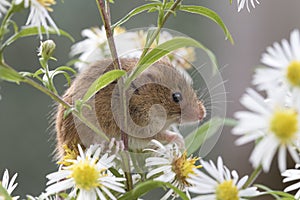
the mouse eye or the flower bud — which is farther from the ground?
the flower bud

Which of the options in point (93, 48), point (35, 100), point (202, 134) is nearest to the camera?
point (202, 134)

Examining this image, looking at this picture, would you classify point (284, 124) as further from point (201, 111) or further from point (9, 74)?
point (201, 111)

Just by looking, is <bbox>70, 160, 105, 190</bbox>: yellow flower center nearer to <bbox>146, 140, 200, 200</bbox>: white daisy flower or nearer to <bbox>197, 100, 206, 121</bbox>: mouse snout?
<bbox>146, 140, 200, 200</bbox>: white daisy flower

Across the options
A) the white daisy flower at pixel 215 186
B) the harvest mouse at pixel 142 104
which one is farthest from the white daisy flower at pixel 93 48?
the white daisy flower at pixel 215 186

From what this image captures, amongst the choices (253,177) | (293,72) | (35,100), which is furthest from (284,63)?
(35,100)

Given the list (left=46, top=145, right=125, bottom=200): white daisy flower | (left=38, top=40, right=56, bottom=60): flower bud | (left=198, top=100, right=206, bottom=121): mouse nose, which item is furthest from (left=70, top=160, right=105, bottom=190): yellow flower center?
(left=198, top=100, right=206, bottom=121): mouse nose

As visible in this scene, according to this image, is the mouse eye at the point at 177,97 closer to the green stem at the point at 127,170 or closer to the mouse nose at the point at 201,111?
the mouse nose at the point at 201,111
